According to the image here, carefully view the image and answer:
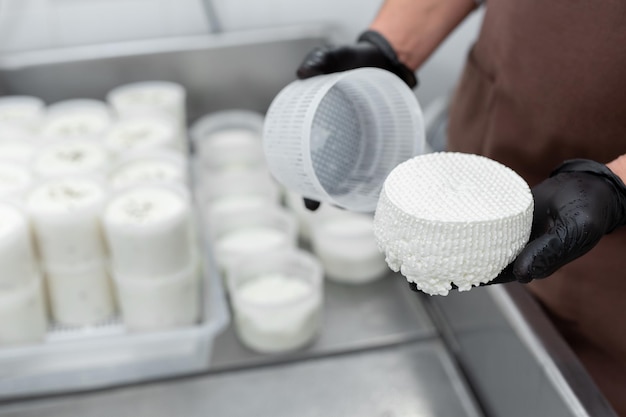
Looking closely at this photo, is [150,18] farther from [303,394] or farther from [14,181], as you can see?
[303,394]

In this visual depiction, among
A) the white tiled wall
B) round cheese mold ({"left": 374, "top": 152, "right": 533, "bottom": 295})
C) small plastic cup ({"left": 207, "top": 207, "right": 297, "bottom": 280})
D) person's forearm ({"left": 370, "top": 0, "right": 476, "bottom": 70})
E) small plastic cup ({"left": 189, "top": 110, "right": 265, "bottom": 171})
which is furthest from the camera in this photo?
the white tiled wall

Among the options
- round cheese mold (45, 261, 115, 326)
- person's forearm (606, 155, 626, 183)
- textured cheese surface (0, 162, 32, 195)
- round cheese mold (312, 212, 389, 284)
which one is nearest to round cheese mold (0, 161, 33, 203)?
textured cheese surface (0, 162, 32, 195)

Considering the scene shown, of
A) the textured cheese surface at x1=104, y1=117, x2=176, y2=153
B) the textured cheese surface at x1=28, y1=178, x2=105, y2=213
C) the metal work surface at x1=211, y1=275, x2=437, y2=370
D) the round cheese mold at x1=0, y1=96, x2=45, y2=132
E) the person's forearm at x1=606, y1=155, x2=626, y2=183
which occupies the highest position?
the person's forearm at x1=606, y1=155, x2=626, y2=183

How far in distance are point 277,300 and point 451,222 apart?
71 centimetres

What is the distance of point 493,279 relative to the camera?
29.4 inches

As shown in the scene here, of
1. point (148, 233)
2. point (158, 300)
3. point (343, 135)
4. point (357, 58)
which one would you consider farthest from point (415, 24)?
point (158, 300)

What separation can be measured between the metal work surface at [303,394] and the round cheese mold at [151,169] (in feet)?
1.41

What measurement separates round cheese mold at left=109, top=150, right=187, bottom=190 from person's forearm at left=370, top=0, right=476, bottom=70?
54 cm

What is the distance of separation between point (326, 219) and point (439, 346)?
1.44 feet

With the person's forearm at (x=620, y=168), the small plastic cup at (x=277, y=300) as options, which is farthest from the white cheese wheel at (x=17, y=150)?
the person's forearm at (x=620, y=168)

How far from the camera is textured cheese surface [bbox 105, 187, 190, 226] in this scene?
1.24 metres

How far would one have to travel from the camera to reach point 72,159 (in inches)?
58.5

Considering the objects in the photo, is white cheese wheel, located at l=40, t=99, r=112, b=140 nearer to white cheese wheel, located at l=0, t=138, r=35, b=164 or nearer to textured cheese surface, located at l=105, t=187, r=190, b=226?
white cheese wheel, located at l=0, t=138, r=35, b=164

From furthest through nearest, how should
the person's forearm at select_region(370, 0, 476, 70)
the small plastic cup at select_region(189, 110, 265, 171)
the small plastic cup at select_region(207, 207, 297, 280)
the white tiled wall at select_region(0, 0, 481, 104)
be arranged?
the white tiled wall at select_region(0, 0, 481, 104) → the small plastic cup at select_region(189, 110, 265, 171) → the small plastic cup at select_region(207, 207, 297, 280) → the person's forearm at select_region(370, 0, 476, 70)
